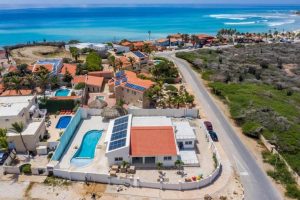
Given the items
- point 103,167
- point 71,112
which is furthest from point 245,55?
point 103,167

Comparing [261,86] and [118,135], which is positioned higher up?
[261,86]

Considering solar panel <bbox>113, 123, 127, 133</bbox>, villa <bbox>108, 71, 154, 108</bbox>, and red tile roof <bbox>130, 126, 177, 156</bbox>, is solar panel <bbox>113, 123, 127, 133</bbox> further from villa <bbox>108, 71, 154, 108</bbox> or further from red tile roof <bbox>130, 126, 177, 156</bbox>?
villa <bbox>108, 71, 154, 108</bbox>

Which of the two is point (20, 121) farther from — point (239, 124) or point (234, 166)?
point (239, 124)

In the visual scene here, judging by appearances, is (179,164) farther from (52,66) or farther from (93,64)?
(93,64)

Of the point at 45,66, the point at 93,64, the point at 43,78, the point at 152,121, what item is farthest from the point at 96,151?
the point at 93,64

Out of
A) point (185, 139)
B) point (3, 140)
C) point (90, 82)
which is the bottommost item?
point (185, 139)

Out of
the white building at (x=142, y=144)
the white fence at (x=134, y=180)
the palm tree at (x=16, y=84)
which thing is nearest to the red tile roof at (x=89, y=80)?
the palm tree at (x=16, y=84)
